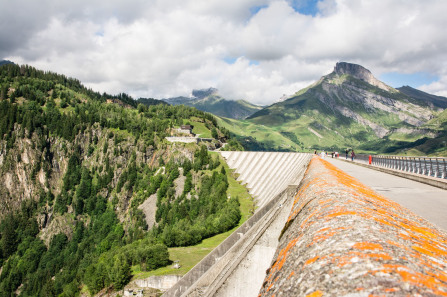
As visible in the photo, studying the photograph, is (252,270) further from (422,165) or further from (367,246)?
(422,165)

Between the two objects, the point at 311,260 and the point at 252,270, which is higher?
the point at 311,260

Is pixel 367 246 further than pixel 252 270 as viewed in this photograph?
No

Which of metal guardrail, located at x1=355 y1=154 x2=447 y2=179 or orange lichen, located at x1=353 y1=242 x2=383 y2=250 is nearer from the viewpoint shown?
orange lichen, located at x1=353 y1=242 x2=383 y2=250

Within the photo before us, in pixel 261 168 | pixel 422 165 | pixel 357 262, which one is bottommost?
pixel 261 168

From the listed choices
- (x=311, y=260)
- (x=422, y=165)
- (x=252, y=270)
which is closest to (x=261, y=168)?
(x=422, y=165)

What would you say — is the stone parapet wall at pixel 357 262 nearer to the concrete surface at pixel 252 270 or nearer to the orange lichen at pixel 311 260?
the orange lichen at pixel 311 260

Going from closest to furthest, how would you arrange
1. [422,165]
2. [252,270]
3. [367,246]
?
1. [367,246]
2. [252,270]
3. [422,165]

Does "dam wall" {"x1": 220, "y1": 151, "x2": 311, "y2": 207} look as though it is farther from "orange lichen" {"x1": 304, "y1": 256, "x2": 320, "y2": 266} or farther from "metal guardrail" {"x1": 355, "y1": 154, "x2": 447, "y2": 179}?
"orange lichen" {"x1": 304, "y1": 256, "x2": 320, "y2": 266}

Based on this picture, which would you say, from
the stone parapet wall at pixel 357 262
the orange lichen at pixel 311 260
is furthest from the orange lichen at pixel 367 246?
the orange lichen at pixel 311 260

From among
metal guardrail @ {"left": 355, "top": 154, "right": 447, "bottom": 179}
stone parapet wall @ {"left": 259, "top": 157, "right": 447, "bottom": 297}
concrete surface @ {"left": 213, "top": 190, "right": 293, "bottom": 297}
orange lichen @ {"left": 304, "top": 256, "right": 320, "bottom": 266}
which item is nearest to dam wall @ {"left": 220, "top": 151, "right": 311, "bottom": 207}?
metal guardrail @ {"left": 355, "top": 154, "right": 447, "bottom": 179}

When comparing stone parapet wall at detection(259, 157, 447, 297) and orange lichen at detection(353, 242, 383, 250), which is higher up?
orange lichen at detection(353, 242, 383, 250)

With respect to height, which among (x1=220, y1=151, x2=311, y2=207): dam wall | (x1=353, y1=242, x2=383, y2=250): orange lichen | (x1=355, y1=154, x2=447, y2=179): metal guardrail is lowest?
(x1=220, y1=151, x2=311, y2=207): dam wall

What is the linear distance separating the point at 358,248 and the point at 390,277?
75cm

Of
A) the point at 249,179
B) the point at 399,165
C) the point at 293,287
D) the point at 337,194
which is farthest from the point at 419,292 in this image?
the point at 249,179
